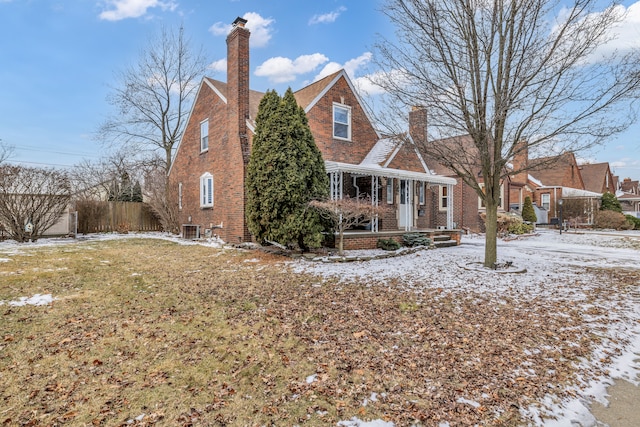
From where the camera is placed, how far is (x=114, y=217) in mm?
18609

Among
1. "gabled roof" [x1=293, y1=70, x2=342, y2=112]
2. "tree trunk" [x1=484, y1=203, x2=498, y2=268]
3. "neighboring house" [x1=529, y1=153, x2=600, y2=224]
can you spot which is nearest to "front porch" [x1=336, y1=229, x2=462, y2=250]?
"tree trunk" [x1=484, y1=203, x2=498, y2=268]

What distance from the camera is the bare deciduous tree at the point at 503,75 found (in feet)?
22.1

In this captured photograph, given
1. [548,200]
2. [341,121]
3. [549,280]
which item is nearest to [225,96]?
[341,121]

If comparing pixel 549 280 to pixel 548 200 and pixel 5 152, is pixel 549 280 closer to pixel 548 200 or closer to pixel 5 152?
pixel 5 152

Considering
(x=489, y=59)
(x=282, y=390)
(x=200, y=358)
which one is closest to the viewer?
(x=282, y=390)

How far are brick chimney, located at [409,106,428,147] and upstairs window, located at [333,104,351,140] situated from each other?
19.5 feet

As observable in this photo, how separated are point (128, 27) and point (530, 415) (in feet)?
65.2

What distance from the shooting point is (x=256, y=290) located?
612cm

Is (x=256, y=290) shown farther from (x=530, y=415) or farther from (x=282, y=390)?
(x=530, y=415)

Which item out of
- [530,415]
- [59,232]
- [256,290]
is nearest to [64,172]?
[59,232]

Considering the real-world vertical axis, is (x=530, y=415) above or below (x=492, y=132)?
below

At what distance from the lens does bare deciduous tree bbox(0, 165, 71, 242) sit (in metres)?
12.3

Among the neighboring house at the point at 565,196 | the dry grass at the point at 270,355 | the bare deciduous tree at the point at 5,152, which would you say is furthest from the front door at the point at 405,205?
the bare deciduous tree at the point at 5,152

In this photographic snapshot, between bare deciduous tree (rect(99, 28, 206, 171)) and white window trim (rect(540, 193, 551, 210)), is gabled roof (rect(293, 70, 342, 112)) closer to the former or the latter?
bare deciduous tree (rect(99, 28, 206, 171))
